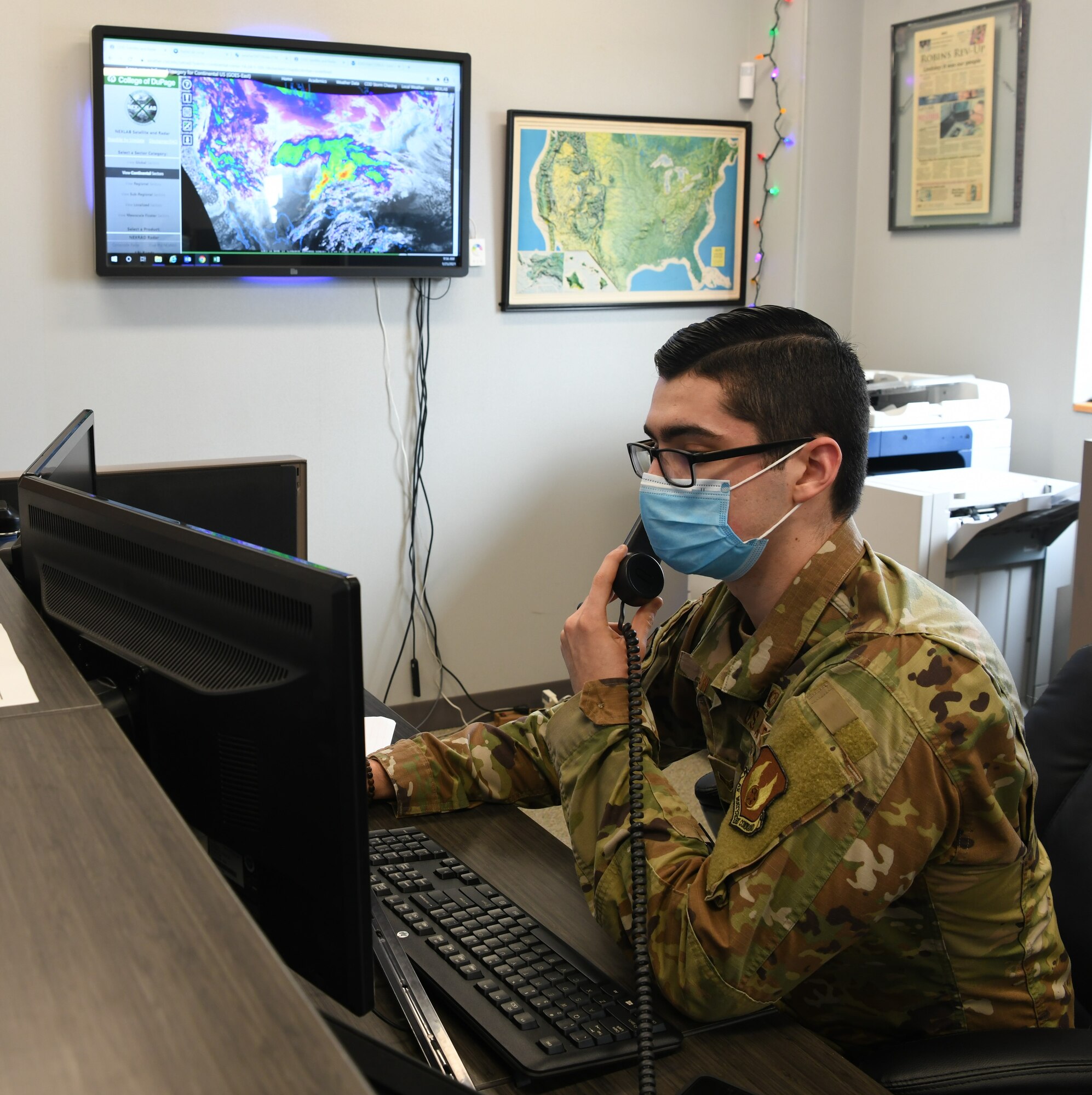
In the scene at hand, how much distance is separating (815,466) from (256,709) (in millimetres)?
751

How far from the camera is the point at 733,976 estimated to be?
100 cm

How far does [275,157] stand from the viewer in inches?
129

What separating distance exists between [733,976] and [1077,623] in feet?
7.85

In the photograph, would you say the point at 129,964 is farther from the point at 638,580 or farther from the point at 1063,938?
the point at 1063,938

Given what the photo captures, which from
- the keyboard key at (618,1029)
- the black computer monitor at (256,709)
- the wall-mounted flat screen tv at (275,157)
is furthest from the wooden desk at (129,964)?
the wall-mounted flat screen tv at (275,157)

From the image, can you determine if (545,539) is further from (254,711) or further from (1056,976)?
(254,711)

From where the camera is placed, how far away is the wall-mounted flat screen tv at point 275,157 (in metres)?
3.10

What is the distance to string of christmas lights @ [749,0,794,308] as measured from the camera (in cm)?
393

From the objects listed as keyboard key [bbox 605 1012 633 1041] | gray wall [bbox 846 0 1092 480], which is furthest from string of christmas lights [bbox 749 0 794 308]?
keyboard key [bbox 605 1012 633 1041]

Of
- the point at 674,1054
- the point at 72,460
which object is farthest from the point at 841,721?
the point at 72,460

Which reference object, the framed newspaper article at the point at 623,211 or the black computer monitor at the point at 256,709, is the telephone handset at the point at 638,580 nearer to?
the black computer monitor at the point at 256,709

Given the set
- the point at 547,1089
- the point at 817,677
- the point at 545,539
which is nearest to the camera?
the point at 547,1089

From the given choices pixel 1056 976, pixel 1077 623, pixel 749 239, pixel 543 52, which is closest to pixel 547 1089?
pixel 1056 976

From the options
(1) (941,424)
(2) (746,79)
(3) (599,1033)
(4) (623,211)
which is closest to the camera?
(3) (599,1033)
